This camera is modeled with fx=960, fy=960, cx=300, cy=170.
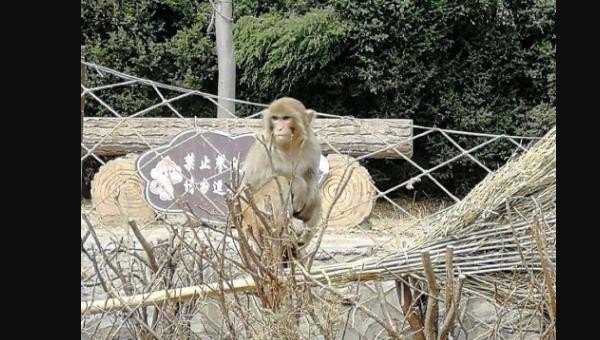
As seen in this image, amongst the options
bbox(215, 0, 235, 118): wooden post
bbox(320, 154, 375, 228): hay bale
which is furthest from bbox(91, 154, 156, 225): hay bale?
bbox(215, 0, 235, 118): wooden post

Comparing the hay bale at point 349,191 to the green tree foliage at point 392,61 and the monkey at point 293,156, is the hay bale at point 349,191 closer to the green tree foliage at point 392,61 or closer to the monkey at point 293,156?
the monkey at point 293,156

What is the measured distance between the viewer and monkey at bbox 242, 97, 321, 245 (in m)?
4.95

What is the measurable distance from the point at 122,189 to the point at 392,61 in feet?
15.0

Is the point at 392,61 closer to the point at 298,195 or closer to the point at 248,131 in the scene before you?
the point at 248,131

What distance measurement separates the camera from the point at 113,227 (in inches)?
346

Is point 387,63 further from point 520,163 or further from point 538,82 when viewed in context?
point 520,163

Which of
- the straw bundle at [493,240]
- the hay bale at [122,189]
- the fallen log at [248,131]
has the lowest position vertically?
the hay bale at [122,189]

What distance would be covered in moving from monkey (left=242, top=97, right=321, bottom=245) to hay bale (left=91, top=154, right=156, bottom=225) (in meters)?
3.46

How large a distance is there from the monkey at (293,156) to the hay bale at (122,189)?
3.46 meters

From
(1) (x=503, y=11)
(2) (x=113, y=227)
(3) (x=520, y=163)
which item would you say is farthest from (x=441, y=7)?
(3) (x=520, y=163)

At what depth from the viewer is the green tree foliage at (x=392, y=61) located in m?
11.7

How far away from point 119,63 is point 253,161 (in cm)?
725

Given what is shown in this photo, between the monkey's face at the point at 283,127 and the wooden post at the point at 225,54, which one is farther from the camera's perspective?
the wooden post at the point at 225,54

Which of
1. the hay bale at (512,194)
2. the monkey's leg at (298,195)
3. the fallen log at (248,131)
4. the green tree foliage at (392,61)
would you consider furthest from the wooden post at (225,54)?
the hay bale at (512,194)
